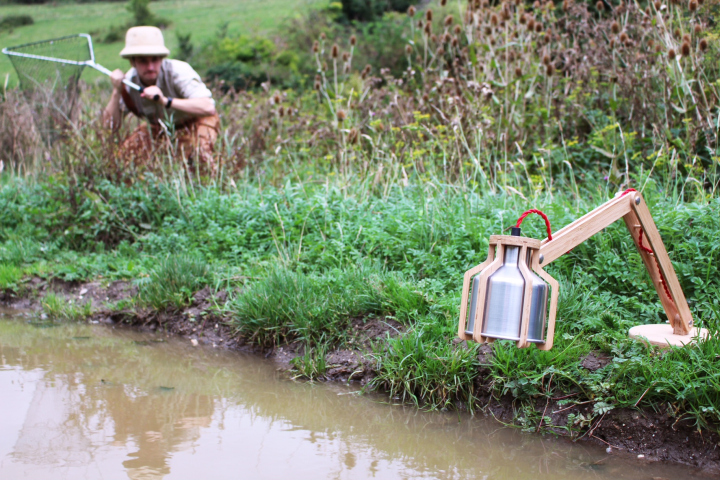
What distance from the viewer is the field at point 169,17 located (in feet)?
62.3

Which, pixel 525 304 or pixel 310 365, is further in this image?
pixel 310 365

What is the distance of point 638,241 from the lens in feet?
8.55

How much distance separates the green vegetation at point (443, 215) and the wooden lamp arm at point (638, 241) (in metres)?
0.19

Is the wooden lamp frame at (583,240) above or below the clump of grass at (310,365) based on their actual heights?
above

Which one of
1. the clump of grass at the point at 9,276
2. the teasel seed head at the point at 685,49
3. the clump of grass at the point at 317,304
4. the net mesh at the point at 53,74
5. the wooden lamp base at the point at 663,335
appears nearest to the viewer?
the wooden lamp base at the point at 663,335

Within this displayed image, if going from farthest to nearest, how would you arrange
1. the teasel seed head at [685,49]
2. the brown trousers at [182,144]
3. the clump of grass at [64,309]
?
1. the brown trousers at [182,144]
2. the teasel seed head at [685,49]
3. the clump of grass at [64,309]

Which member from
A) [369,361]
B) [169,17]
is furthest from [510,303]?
[169,17]

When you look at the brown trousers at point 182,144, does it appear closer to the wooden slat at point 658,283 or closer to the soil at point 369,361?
the soil at point 369,361

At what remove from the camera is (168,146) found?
5.65 metres

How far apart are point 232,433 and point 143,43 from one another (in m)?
4.72

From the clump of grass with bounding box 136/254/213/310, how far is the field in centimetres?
1398

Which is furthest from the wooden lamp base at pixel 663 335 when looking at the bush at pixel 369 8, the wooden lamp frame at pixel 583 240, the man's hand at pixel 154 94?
the bush at pixel 369 8

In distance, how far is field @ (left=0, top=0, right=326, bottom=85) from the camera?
19.0 m

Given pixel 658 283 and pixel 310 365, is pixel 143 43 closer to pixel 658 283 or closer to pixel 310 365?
pixel 310 365
